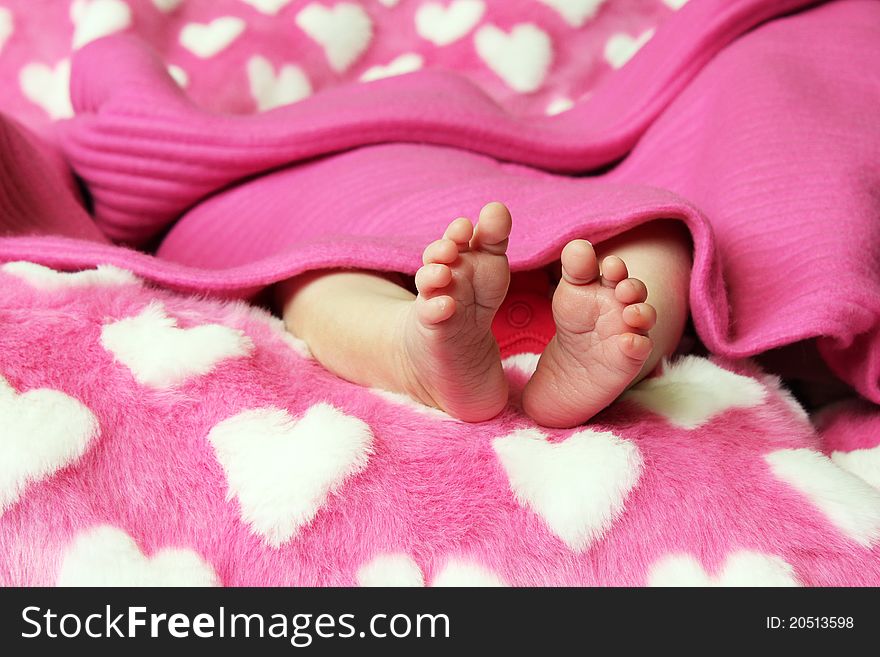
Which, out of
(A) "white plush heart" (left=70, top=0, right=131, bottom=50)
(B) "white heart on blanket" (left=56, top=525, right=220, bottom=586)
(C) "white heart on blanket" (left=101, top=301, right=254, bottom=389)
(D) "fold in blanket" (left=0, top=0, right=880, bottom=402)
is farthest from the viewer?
(A) "white plush heart" (left=70, top=0, right=131, bottom=50)

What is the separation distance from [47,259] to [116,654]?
44 cm

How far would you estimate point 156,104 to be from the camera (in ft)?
3.67

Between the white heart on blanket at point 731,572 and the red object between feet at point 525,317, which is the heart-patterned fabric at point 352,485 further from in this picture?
the red object between feet at point 525,317

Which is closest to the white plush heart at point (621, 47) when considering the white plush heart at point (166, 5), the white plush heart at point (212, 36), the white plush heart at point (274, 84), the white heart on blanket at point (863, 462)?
the white plush heart at point (274, 84)

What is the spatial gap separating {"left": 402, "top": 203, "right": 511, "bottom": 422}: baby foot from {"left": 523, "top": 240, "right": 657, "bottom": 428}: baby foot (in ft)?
0.15

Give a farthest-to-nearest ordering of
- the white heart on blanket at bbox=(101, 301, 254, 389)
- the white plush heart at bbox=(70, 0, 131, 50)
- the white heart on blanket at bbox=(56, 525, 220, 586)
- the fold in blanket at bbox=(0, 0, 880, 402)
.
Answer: the white plush heart at bbox=(70, 0, 131, 50) < the fold in blanket at bbox=(0, 0, 880, 402) < the white heart on blanket at bbox=(101, 301, 254, 389) < the white heart on blanket at bbox=(56, 525, 220, 586)

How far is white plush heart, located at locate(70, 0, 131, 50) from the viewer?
1.33m

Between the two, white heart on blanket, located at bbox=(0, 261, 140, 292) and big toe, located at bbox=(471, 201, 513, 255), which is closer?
big toe, located at bbox=(471, 201, 513, 255)

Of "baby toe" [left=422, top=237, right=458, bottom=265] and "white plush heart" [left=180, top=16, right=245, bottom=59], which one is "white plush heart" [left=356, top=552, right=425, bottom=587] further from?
"white plush heart" [left=180, top=16, right=245, bottom=59]

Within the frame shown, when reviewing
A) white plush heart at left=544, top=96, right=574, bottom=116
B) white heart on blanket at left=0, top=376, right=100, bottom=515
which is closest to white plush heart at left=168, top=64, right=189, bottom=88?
Answer: white plush heart at left=544, top=96, right=574, bottom=116

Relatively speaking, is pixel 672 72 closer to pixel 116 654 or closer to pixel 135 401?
pixel 135 401

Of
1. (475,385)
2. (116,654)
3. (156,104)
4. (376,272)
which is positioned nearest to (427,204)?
(376,272)

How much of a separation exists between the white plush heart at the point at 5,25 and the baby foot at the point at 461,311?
1.11m

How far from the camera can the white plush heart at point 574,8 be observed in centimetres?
141
